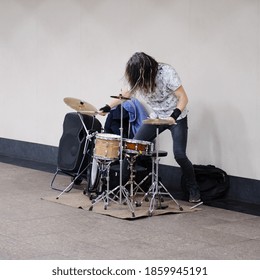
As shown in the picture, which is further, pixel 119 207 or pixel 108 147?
pixel 119 207

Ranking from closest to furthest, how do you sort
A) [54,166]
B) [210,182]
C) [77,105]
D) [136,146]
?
1. [136,146]
2. [77,105]
3. [210,182]
4. [54,166]

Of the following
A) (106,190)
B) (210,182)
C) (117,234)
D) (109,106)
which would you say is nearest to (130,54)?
(109,106)

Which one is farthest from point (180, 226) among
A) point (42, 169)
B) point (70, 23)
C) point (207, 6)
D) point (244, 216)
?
point (70, 23)

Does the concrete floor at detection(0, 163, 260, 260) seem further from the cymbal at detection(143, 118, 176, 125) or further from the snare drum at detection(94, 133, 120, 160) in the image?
the cymbal at detection(143, 118, 176, 125)

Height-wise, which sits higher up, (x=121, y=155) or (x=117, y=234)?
(x=121, y=155)

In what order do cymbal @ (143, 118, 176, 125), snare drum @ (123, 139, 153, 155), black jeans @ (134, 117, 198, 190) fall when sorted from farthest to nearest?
black jeans @ (134, 117, 198, 190), snare drum @ (123, 139, 153, 155), cymbal @ (143, 118, 176, 125)

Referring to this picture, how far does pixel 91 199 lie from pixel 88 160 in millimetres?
521

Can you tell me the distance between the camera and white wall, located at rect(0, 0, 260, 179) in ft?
21.5

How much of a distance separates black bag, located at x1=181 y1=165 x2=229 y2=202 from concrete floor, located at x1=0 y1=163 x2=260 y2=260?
0.30m

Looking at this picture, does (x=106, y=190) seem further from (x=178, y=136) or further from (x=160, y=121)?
(x=160, y=121)

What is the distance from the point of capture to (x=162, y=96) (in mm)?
6227

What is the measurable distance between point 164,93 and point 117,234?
4.97 ft

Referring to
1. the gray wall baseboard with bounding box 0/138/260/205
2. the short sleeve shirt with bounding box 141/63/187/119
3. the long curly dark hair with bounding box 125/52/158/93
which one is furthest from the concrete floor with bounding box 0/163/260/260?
the long curly dark hair with bounding box 125/52/158/93

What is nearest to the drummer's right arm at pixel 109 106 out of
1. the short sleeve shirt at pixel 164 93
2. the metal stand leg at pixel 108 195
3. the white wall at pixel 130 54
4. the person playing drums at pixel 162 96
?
the person playing drums at pixel 162 96
